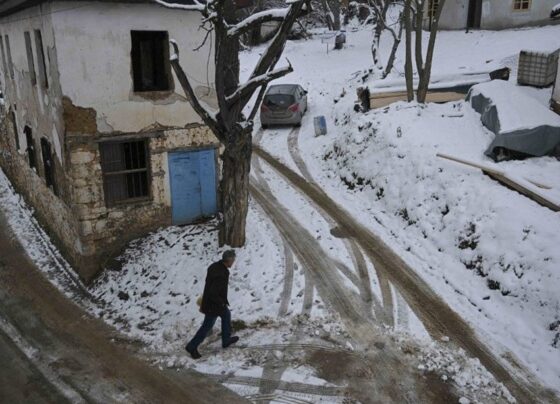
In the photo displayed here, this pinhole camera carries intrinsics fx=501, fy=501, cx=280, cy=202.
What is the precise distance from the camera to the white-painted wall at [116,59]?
10789mm

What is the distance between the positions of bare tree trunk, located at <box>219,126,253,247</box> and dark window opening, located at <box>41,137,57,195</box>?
521cm

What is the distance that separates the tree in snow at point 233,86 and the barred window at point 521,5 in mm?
20557

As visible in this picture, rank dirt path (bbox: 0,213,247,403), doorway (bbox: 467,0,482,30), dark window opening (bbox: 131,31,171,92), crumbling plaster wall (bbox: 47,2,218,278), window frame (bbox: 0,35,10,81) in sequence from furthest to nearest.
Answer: doorway (bbox: 467,0,482,30) < window frame (bbox: 0,35,10,81) < dark window opening (bbox: 131,31,171,92) < crumbling plaster wall (bbox: 47,2,218,278) < dirt path (bbox: 0,213,247,403)

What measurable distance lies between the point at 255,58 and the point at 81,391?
28.7 m

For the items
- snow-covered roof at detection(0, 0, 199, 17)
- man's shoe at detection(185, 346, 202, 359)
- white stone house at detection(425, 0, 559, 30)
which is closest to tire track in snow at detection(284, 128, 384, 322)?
man's shoe at detection(185, 346, 202, 359)

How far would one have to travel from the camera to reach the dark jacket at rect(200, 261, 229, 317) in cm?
803

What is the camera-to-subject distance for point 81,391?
25.7 ft

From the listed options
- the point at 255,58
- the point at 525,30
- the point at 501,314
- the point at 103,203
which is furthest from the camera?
the point at 255,58

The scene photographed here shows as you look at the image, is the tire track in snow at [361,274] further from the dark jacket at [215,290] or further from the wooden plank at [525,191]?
the wooden plank at [525,191]

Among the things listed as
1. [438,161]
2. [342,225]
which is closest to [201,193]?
[342,225]

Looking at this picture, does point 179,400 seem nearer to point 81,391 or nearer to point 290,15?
point 81,391

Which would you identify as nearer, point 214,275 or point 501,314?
point 214,275

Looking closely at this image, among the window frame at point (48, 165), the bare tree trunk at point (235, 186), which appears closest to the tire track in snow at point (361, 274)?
the bare tree trunk at point (235, 186)

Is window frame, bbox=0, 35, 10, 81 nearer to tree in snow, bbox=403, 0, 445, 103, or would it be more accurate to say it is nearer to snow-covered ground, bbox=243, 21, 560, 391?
snow-covered ground, bbox=243, 21, 560, 391
